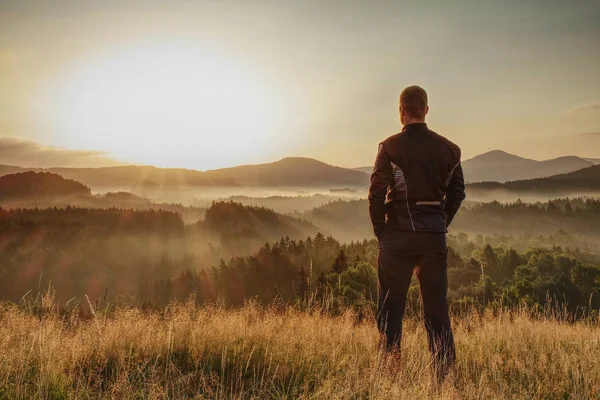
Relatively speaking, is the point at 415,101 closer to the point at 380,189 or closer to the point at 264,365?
the point at 380,189

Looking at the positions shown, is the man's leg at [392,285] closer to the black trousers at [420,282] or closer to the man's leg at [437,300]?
the black trousers at [420,282]

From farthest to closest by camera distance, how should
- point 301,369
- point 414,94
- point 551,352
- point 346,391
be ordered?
point 551,352, point 414,94, point 301,369, point 346,391

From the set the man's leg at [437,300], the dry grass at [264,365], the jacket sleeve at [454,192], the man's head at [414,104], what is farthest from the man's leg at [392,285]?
the man's head at [414,104]

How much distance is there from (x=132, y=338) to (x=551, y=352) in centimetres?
515

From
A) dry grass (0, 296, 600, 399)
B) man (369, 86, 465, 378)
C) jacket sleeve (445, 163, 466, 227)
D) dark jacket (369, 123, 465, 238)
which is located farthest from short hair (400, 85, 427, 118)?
dry grass (0, 296, 600, 399)

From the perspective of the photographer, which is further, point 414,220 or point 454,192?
point 454,192

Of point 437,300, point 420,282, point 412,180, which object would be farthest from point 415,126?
point 437,300

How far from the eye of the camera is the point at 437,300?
4617 mm

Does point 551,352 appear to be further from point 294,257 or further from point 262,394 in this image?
point 294,257

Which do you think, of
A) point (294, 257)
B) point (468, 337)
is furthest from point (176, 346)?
point (294, 257)

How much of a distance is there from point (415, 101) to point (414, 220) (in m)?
1.28

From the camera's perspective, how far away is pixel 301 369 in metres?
4.43

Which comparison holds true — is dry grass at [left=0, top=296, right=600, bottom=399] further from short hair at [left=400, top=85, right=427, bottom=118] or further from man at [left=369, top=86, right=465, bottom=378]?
short hair at [left=400, top=85, right=427, bottom=118]

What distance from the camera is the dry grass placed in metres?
3.84
